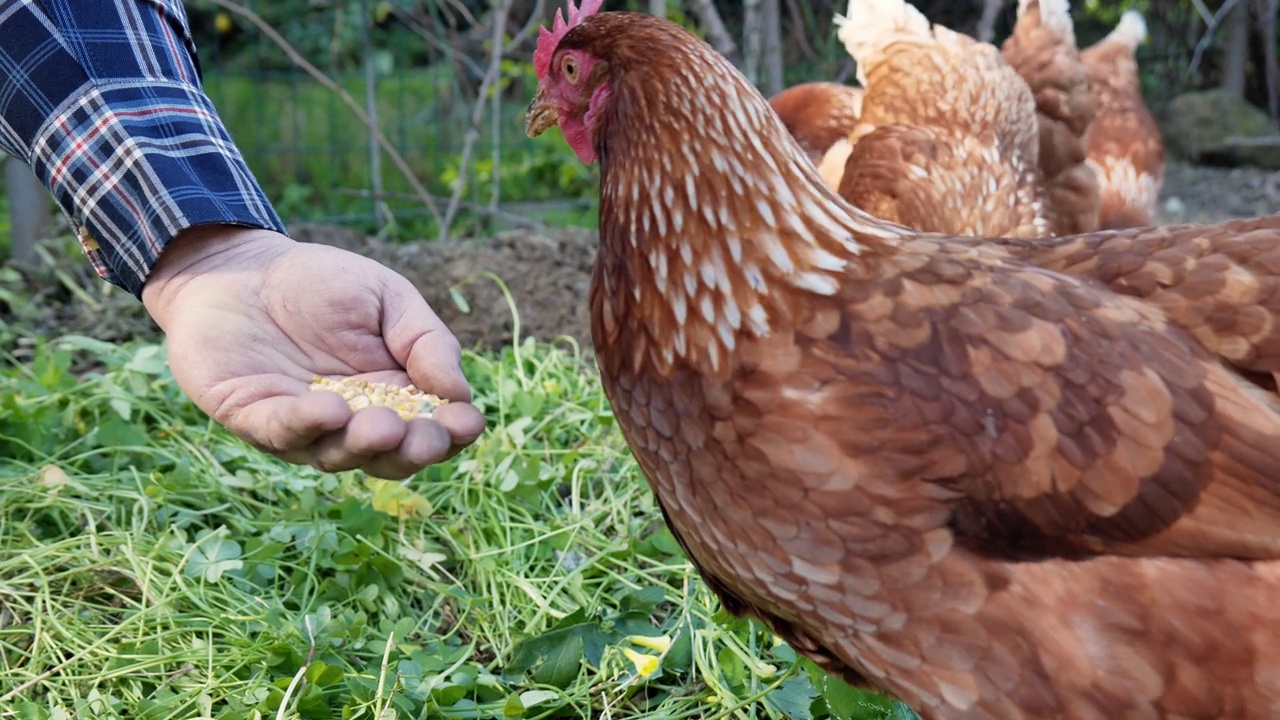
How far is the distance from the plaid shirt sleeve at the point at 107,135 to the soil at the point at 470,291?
1.34 metres

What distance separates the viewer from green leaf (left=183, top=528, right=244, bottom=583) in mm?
2102

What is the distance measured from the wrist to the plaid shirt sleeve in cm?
3

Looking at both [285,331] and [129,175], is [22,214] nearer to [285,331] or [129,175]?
[129,175]

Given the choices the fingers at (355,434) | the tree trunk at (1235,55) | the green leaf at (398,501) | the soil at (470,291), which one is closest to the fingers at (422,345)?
the fingers at (355,434)

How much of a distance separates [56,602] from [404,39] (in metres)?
5.11

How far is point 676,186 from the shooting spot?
1.46 m

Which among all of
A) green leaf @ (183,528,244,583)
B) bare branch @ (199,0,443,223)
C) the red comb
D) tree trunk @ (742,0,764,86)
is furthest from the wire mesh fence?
the red comb

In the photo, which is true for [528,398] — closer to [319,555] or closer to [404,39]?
[319,555]

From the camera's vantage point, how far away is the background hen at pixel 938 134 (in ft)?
10.2

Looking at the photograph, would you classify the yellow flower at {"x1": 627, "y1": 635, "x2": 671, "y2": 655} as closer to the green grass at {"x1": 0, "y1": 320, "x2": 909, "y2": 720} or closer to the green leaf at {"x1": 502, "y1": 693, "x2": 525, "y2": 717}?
the green grass at {"x1": 0, "y1": 320, "x2": 909, "y2": 720}

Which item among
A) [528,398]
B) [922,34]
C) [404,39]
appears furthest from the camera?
[404,39]

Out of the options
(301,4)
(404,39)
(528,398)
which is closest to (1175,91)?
(404,39)

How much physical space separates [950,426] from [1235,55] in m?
8.44

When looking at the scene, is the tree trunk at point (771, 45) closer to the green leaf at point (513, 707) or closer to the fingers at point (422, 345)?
the fingers at point (422, 345)
